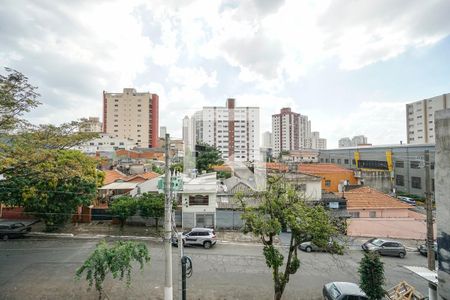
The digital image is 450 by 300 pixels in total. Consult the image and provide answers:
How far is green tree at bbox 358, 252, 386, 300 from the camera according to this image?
34.1 feet

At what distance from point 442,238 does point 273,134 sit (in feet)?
442

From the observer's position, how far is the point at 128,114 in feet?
318

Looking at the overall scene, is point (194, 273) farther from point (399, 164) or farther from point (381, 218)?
point (399, 164)

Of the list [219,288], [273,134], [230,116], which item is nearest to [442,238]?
[219,288]

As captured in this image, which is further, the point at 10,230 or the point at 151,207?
the point at 151,207

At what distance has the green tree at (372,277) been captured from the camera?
10.4 m

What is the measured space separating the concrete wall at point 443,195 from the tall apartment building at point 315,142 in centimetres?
14654

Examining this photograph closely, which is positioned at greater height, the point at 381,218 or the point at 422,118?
the point at 422,118

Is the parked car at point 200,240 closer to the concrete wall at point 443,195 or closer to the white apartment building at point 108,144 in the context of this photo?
the concrete wall at point 443,195

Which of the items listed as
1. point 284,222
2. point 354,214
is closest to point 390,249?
point 354,214

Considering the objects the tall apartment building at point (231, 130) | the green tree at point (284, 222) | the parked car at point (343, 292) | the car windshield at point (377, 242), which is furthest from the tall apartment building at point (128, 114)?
the parked car at point (343, 292)

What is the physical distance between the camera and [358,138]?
154625 millimetres

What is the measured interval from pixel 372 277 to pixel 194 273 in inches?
322

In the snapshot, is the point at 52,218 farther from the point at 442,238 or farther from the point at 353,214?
the point at 353,214
